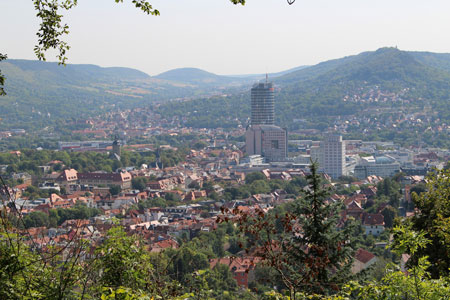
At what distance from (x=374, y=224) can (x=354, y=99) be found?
102776mm

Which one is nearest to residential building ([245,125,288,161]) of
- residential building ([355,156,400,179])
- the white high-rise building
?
the white high-rise building

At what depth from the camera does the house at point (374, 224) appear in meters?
34.3

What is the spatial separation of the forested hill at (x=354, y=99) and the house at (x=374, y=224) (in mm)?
75644

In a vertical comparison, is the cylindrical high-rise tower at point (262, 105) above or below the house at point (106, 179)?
above

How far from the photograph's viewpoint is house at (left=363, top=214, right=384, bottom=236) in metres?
34.3

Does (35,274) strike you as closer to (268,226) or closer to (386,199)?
(268,226)

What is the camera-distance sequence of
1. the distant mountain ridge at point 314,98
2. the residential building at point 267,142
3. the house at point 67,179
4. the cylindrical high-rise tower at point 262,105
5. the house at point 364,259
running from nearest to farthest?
the house at point 364,259 → the house at point 67,179 → the residential building at point 267,142 → the cylindrical high-rise tower at point 262,105 → the distant mountain ridge at point 314,98

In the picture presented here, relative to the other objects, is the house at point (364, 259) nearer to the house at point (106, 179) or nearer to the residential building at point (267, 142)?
the house at point (106, 179)

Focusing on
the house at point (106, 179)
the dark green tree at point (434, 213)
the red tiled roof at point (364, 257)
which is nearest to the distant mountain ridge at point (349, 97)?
the house at point (106, 179)

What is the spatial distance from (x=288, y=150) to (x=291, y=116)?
38.8 meters

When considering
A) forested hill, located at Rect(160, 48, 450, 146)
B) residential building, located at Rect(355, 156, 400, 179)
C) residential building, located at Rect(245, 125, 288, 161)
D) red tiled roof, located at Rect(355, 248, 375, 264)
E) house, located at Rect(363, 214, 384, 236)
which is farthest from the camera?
forested hill, located at Rect(160, 48, 450, 146)

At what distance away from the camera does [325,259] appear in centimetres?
499

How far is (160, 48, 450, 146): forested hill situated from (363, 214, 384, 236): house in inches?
2978

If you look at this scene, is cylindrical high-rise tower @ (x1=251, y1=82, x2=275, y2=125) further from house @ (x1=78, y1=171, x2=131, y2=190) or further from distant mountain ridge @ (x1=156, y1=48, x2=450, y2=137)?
house @ (x1=78, y1=171, x2=131, y2=190)
